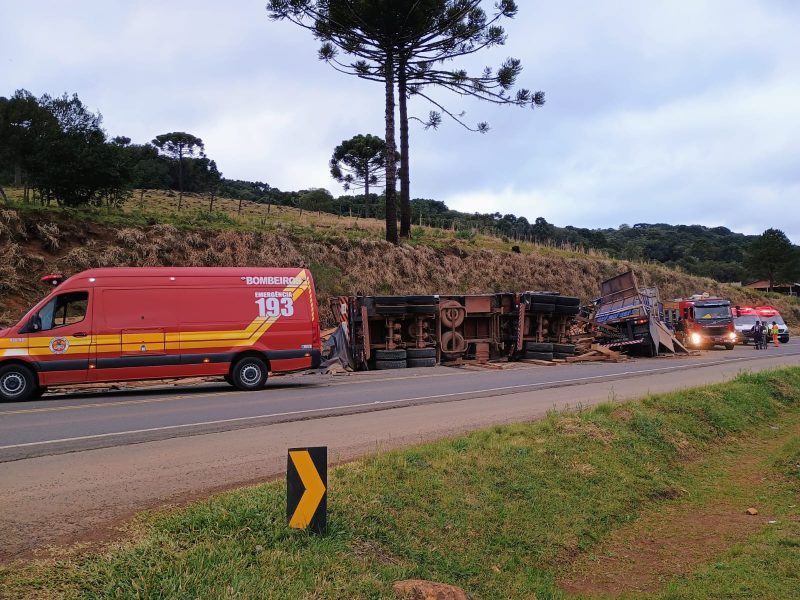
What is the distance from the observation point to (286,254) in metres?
27.4

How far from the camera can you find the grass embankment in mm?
4121

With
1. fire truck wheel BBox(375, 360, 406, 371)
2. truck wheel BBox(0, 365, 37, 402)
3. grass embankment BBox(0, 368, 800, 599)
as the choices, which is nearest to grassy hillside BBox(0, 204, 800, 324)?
fire truck wheel BBox(375, 360, 406, 371)

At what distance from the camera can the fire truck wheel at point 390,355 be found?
781 inches

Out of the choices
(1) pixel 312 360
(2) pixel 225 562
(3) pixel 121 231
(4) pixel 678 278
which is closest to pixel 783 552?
(2) pixel 225 562

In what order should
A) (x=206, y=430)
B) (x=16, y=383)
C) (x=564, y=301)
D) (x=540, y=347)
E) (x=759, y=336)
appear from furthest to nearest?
(x=759, y=336) < (x=564, y=301) < (x=540, y=347) < (x=16, y=383) < (x=206, y=430)

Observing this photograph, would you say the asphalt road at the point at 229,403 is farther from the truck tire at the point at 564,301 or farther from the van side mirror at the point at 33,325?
the truck tire at the point at 564,301

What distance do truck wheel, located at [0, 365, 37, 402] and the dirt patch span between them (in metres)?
11.8

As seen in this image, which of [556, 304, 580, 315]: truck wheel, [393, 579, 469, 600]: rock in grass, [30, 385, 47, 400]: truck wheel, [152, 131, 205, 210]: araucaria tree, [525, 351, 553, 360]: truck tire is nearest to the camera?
[393, 579, 469, 600]: rock in grass

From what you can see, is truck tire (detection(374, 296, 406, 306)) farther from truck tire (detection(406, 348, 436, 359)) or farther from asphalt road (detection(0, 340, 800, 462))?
asphalt road (detection(0, 340, 800, 462))

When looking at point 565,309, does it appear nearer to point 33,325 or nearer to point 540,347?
point 540,347

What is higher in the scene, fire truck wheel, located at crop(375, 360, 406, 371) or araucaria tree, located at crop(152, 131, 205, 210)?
araucaria tree, located at crop(152, 131, 205, 210)

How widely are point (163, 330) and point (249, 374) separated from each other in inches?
83.9

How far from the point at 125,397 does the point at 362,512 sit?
9.98 metres

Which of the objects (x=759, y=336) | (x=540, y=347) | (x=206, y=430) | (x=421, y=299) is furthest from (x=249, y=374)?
(x=759, y=336)
